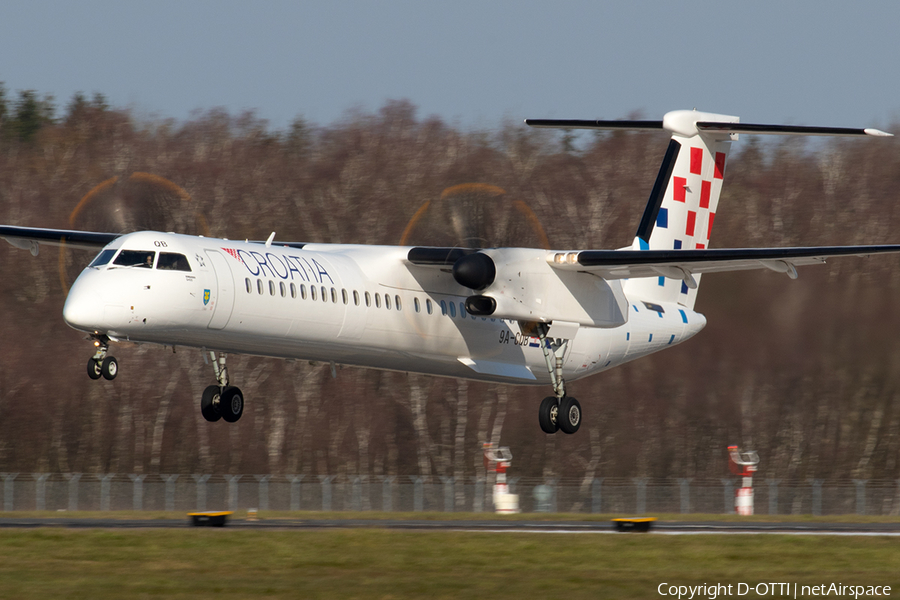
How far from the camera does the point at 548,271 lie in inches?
812

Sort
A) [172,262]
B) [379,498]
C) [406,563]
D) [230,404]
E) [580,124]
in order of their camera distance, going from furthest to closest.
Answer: [379,498] < [580,124] < [230,404] < [172,262] < [406,563]

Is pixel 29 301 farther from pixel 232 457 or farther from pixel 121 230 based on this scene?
pixel 121 230

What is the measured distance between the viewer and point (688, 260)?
19375 millimetres

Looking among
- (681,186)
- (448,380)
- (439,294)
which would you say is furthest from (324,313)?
(448,380)

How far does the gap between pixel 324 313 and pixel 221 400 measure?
2.59 meters

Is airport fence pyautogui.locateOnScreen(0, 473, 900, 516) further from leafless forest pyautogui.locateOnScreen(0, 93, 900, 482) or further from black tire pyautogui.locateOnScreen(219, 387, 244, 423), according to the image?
black tire pyautogui.locateOnScreen(219, 387, 244, 423)

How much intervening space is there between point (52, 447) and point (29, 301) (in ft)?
17.1

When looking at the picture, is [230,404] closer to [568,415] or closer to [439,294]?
[439,294]

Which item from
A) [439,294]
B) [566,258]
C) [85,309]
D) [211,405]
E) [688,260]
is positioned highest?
[566,258]

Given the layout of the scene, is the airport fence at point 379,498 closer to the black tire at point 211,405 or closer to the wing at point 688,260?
the wing at point 688,260

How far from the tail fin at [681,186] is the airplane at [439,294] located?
0.09 feet

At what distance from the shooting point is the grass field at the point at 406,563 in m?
13.0

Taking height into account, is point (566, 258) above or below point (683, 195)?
below

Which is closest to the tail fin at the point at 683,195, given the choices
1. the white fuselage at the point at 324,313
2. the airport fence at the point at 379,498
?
the white fuselage at the point at 324,313
